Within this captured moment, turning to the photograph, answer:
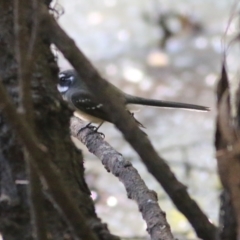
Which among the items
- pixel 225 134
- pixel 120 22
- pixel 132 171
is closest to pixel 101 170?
pixel 120 22

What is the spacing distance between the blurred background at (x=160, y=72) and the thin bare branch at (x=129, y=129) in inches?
106

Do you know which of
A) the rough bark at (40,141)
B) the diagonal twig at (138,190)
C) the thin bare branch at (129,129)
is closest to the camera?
the thin bare branch at (129,129)

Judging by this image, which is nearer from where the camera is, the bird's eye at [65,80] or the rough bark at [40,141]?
the rough bark at [40,141]

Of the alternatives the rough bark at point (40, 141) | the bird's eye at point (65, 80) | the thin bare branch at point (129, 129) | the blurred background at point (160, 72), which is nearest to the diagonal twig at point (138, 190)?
the rough bark at point (40, 141)

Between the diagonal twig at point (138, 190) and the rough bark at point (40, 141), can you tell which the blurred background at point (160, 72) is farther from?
the rough bark at point (40, 141)

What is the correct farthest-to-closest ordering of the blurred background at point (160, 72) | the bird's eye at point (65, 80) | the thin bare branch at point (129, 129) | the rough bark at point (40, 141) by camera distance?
the blurred background at point (160, 72) < the bird's eye at point (65, 80) < the rough bark at point (40, 141) < the thin bare branch at point (129, 129)

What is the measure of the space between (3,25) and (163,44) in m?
5.03

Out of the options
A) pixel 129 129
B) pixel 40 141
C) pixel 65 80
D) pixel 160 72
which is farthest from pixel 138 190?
pixel 160 72

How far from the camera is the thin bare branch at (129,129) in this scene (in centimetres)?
64

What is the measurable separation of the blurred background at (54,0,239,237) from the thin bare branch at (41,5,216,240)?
2.70 metres

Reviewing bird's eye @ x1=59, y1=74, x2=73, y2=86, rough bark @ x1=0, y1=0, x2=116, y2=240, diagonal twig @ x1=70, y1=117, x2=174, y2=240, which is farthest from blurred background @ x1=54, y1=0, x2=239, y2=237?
rough bark @ x1=0, y1=0, x2=116, y2=240

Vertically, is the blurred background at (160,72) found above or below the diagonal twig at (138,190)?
above

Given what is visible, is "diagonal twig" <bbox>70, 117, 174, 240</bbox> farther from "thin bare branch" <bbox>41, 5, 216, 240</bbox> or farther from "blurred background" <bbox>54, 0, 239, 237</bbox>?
"blurred background" <bbox>54, 0, 239, 237</bbox>

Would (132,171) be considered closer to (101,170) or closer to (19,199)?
(19,199)
